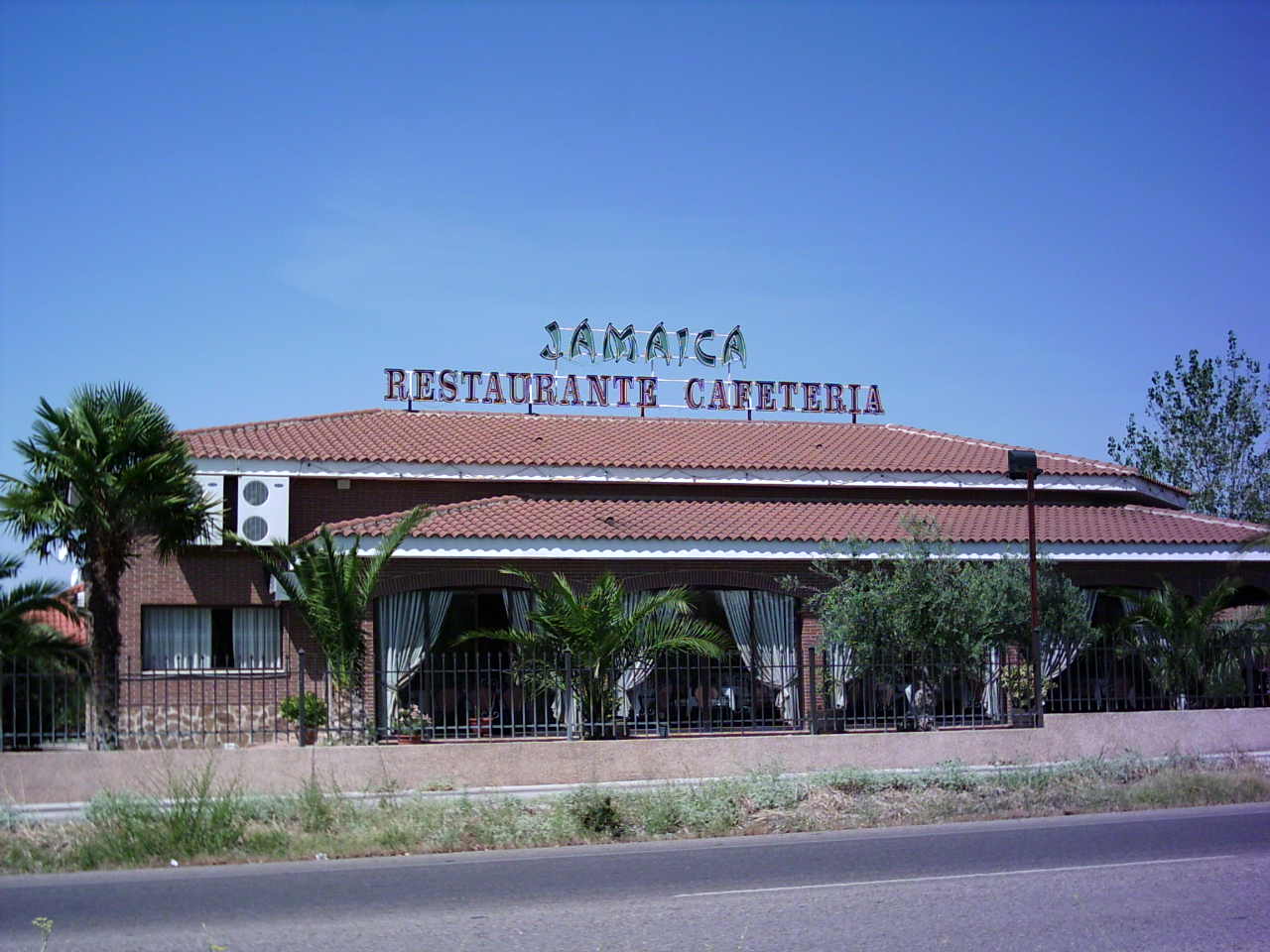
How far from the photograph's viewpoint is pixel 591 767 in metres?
16.7

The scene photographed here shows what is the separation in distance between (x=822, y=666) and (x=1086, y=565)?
8154mm

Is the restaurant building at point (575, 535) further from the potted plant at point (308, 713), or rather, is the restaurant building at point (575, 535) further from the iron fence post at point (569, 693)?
the iron fence post at point (569, 693)

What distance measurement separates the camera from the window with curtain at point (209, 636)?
23.6 metres

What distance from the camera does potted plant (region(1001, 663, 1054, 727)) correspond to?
1873cm

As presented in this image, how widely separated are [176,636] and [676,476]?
32.7 feet

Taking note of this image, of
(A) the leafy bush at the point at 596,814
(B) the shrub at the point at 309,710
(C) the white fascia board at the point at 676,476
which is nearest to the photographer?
(A) the leafy bush at the point at 596,814

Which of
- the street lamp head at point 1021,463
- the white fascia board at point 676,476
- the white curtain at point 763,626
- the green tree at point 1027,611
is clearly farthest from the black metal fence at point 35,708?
the street lamp head at point 1021,463

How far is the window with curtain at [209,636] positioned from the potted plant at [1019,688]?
12.4 m

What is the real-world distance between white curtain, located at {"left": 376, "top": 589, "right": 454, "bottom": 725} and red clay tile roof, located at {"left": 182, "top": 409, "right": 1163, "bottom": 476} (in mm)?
4053

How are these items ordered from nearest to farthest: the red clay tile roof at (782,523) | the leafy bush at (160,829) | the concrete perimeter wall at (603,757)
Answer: the leafy bush at (160,829), the concrete perimeter wall at (603,757), the red clay tile roof at (782,523)

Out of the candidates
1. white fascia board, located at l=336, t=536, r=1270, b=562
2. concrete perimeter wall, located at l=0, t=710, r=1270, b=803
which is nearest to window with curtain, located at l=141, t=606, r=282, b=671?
white fascia board, located at l=336, t=536, r=1270, b=562

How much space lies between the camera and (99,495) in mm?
17891

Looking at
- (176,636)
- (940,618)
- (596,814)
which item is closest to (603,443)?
(176,636)

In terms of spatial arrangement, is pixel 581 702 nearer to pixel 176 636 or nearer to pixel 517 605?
pixel 517 605
